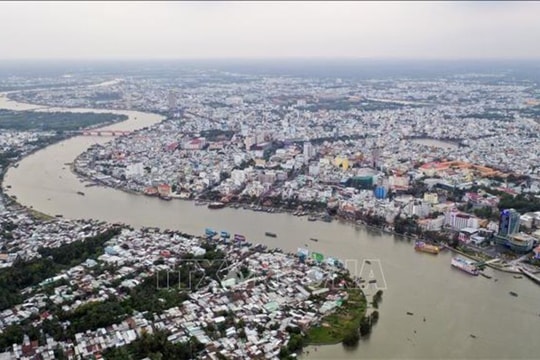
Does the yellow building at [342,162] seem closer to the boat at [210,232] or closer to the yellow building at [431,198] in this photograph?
the yellow building at [431,198]

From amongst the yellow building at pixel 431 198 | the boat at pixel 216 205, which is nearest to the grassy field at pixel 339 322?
the yellow building at pixel 431 198

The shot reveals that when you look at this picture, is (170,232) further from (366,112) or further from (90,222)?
(366,112)

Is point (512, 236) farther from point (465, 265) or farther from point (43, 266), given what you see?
point (43, 266)

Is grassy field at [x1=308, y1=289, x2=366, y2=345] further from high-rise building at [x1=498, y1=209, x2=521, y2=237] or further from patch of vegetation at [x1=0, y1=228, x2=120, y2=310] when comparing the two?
patch of vegetation at [x1=0, y1=228, x2=120, y2=310]

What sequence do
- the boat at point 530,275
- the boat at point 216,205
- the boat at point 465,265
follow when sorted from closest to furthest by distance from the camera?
the boat at point 530,275, the boat at point 465,265, the boat at point 216,205

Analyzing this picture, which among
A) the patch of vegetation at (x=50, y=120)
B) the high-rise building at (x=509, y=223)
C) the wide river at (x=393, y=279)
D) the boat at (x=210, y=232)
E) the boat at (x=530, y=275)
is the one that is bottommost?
the wide river at (x=393, y=279)

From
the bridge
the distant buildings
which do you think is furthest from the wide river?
the bridge
